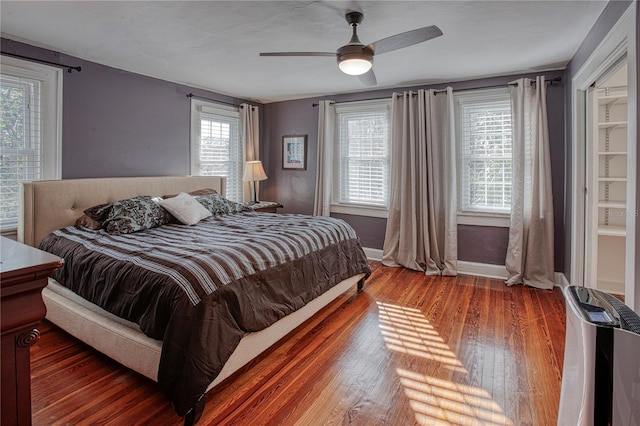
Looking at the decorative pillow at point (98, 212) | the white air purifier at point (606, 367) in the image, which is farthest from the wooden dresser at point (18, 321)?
the decorative pillow at point (98, 212)

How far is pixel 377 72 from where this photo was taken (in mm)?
4031

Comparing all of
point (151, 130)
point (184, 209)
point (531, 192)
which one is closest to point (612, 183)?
point (531, 192)

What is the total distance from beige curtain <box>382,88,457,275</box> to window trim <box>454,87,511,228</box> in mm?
144

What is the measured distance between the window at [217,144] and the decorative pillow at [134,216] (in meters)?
1.42

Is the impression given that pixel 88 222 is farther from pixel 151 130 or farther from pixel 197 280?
pixel 197 280

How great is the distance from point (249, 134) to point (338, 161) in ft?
4.72

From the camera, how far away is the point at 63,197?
3244 millimetres

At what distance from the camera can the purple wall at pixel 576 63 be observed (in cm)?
226

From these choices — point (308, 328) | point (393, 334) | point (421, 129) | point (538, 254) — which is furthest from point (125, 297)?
point (538, 254)

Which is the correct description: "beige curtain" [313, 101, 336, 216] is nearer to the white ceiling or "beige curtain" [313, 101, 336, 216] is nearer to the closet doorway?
the white ceiling

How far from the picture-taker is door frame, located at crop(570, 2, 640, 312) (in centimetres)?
194

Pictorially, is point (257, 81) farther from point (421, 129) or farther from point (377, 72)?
point (421, 129)

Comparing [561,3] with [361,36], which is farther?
[361,36]

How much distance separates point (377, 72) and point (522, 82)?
61.1 inches
